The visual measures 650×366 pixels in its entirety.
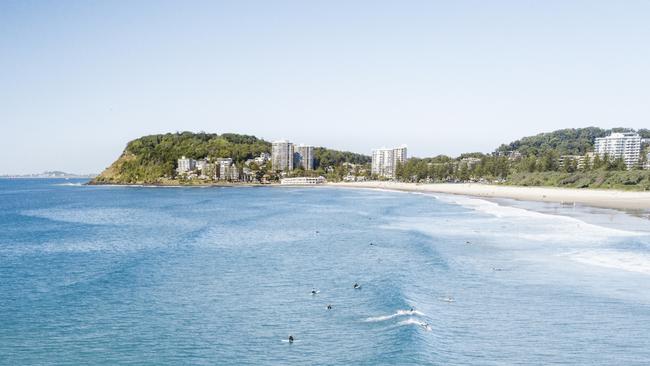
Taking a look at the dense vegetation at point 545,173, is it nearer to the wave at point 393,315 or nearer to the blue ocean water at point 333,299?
the blue ocean water at point 333,299

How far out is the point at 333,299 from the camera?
906 inches

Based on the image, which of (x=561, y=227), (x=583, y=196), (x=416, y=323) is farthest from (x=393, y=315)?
(x=583, y=196)

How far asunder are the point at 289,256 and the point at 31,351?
63.9 ft

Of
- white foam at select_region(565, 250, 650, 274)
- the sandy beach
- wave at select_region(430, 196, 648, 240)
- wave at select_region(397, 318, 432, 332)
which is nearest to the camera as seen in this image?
wave at select_region(397, 318, 432, 332)

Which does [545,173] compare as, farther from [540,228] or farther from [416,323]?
[416,323]

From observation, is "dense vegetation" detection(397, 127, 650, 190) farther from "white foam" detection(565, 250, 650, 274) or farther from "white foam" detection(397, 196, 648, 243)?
"white foam" detection(565, 250, 650, 274)

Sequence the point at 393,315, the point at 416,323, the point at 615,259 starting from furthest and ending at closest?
the point at 615,259 < the point at 393,315 < the point at 416,323

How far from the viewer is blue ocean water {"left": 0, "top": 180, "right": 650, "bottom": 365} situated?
16.6 meters

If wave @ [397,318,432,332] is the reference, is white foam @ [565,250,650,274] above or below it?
above

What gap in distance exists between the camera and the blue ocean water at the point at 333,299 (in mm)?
16578

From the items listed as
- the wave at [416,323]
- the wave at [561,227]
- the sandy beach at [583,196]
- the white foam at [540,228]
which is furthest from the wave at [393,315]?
the sandy beach at [583,196]

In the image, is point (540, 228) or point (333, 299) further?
point (540, 228)

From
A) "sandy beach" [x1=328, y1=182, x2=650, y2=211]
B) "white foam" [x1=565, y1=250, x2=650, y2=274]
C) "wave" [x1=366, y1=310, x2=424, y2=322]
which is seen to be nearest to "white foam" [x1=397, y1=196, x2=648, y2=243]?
"white foam" [x1=565, y1=250, x2=650, y2=274]

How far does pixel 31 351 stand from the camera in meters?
16.8
